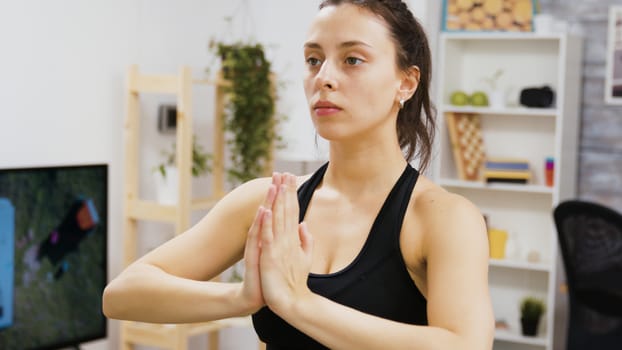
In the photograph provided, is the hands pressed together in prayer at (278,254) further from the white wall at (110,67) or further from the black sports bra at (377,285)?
the white wall at (110,67)

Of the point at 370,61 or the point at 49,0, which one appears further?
the point at 49,0

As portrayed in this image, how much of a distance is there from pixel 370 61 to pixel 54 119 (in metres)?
2.30

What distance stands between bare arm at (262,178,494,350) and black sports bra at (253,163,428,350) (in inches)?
2.3

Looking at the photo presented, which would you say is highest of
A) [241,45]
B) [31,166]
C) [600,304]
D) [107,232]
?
[241,45]

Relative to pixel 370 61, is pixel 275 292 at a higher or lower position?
lower

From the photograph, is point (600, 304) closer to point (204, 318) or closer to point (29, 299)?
point (29, 299)

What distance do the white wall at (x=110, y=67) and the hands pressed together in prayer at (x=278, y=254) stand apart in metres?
2.16

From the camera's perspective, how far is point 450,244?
1.30 metres

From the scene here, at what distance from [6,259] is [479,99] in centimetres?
260

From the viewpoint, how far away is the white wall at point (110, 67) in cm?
324

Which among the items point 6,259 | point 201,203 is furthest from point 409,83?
point 201,203

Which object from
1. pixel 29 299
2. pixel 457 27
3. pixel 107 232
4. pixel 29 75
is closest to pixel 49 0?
pixel 29 75

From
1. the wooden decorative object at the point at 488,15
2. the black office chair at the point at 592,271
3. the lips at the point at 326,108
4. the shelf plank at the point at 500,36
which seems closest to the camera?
the lips at the point at 326,108

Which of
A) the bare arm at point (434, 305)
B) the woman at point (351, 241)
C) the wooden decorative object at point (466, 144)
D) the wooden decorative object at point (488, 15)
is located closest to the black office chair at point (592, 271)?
the wooden decorative object at point (466, 144)
